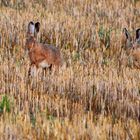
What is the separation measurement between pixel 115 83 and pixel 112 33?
4486 mm

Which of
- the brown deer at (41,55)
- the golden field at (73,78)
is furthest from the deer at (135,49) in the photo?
the brown deer at (41,55)

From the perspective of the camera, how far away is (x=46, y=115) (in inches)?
241

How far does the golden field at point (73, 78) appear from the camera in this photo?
5480mm

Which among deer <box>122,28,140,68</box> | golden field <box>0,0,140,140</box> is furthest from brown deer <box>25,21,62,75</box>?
deer <box>122,28,140,68</box>

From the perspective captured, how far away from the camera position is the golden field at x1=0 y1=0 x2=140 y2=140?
5480mm

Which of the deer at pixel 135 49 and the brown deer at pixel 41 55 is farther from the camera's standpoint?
the deer at pixel 135 49

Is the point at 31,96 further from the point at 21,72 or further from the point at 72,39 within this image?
the point at 72,39

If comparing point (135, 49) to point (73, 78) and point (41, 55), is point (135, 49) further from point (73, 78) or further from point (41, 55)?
point (73, 78)

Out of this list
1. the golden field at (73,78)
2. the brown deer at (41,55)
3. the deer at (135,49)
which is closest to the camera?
the golden field at (73,78)

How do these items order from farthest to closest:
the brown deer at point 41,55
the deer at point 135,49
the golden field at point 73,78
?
the deer at point 135,49, the brown deer at point 41,55, the golden field at point 73,78

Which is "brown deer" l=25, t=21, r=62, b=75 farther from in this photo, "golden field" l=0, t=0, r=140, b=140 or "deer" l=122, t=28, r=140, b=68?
"deer" l=122, t=28, r=140, b=68

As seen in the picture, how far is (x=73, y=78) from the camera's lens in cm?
823

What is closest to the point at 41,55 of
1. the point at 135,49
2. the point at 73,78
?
the point at 73,78

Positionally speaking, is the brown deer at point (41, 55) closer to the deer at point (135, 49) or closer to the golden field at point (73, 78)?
the golden field at point (73, 78)
